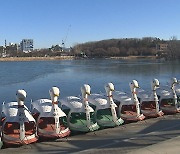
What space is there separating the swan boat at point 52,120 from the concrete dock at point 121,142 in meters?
0.33

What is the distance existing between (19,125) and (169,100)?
9864 millimetres

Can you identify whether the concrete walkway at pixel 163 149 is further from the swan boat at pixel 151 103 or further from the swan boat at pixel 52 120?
the swan boat at pixel 151 103

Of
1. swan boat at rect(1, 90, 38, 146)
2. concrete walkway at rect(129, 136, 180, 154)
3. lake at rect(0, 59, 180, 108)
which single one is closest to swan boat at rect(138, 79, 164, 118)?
swan boat at rect(1, 90, 38, 146)

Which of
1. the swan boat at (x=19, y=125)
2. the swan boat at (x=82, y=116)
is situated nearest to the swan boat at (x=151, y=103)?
the swan boat at (x=82, y=116)

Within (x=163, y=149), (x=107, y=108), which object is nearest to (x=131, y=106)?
(x=107, y=108)

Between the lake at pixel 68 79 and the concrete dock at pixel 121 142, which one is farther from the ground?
the concrete dock at pixel 121 142

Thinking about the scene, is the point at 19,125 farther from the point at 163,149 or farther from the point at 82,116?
the point at 163,149

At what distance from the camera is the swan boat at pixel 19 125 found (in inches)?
508

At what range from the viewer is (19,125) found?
13680 mm

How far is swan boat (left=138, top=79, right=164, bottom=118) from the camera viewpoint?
1814cm

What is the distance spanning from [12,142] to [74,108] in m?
3.31

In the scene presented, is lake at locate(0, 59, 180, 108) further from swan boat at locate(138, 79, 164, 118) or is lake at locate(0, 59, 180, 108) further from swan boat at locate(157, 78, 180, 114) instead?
swan boat at locate(157, 78, 180, 114)

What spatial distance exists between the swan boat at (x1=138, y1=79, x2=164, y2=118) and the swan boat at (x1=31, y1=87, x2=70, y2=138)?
17.5 ft

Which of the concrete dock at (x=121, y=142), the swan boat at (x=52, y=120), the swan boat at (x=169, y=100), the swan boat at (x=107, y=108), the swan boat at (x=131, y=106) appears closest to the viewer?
the concrete dock at (x=121, y=142)
